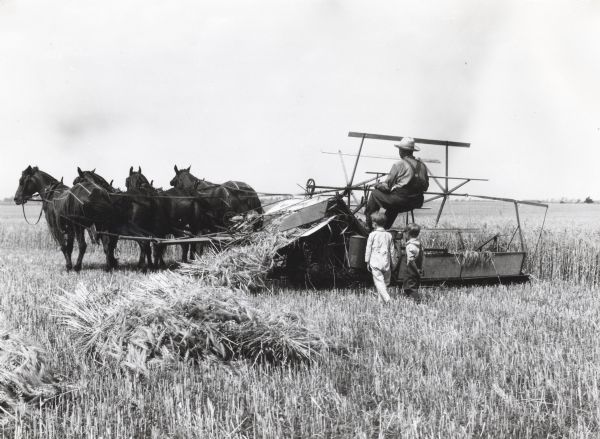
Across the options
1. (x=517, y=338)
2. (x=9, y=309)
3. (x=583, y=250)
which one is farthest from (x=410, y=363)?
(x=583, y=250)

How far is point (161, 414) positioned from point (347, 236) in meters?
5.34

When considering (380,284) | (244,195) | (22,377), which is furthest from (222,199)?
(22,377)

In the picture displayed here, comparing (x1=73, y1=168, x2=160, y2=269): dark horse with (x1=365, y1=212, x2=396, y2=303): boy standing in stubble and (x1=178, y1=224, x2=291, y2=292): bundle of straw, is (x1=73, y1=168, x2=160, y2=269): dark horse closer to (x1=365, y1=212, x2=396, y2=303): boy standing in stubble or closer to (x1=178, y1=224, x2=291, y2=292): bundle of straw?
(x1=178, y1=224, x2=291, y2=292): bundle of straw

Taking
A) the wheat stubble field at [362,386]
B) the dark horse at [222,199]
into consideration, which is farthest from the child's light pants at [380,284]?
the dark horse at [222,199]

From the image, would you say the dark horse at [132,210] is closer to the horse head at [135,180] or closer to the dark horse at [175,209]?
the dark horse at [175,209]

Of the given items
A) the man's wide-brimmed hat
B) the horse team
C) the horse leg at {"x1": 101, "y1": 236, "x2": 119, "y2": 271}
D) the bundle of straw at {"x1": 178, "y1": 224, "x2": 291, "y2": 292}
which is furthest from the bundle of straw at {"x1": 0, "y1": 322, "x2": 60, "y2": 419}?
the horse leg at {"x1": 101, "y1": 236, "x2": 119, "y2": 271}

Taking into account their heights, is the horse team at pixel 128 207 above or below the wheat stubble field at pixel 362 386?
above

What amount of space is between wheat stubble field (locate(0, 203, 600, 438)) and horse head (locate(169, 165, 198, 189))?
6.00 metres

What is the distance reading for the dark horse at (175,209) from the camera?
10680 millimetres

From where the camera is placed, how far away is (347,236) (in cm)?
811

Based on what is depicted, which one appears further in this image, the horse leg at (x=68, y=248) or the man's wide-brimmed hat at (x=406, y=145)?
the horse leg at (x=68, y=248)

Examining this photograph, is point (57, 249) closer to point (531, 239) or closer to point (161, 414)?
point (531, 239)

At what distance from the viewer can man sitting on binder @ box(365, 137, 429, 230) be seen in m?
7.59

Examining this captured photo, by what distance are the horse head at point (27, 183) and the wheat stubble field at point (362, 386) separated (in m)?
6.27
